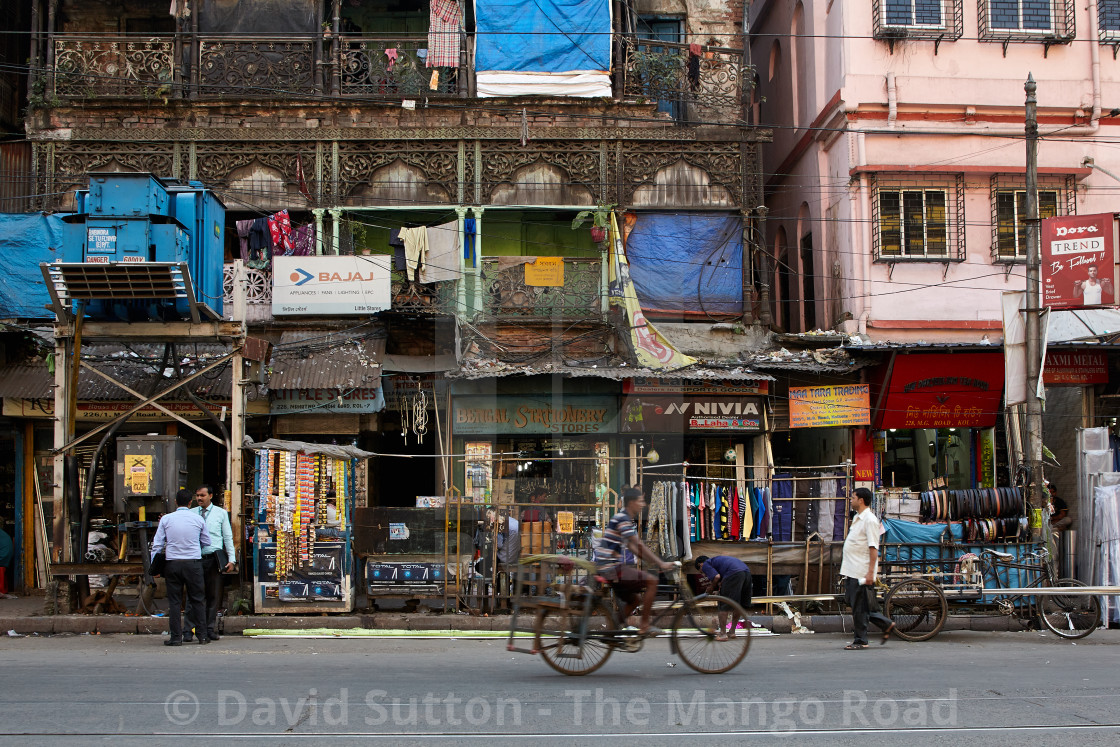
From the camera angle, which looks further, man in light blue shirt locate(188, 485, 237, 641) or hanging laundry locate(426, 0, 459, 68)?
hanging laundry locate(426, 0, 459, 68)

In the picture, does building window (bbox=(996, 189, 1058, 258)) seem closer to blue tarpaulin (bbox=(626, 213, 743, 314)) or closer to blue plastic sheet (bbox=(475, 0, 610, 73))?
blue tarpaulin (bbox=(626, 213, 743, 314))

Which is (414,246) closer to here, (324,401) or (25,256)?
(324,401)

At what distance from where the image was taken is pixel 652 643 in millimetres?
10891

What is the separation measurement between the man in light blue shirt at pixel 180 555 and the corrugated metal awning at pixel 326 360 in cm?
523

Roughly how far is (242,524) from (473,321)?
6131 mm

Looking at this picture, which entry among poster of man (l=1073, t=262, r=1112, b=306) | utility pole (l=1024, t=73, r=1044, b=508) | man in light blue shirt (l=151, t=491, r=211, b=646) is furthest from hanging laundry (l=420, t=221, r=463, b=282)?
poster of man (l=1073, t=262, r=1112, b=306)

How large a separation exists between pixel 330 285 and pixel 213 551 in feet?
22.4

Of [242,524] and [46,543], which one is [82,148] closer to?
[46,543]

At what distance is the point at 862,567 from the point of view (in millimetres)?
11062

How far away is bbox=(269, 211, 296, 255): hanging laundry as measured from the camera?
709 inches

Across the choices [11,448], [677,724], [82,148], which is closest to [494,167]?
[82,148]

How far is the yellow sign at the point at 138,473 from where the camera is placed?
13.0 metres

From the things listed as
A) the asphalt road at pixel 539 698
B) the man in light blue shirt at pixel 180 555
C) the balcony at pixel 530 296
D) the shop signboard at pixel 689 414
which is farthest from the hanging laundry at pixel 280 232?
the asphalt road at pixel 539 698

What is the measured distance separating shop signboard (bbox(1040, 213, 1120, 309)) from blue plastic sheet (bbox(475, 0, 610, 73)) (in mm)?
8551
